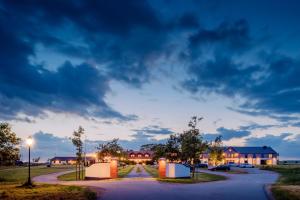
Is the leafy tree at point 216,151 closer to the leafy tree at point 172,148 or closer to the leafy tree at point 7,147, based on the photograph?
the leafy tree at point 172,148

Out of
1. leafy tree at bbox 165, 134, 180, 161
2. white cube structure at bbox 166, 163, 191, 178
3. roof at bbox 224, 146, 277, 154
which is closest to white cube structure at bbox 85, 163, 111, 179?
white cube structure at bbox 166, 163, 191, 178

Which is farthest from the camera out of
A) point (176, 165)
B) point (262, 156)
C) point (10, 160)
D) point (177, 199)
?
point (262, 156)

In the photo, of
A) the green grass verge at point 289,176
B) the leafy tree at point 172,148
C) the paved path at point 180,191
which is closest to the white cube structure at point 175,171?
the green grass verge at point 289,176

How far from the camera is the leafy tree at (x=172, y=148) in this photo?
259ft

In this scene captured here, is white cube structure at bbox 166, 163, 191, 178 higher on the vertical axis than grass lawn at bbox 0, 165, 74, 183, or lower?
higher

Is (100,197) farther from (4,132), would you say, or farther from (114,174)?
(114,174)

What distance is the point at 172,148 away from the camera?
268 ft

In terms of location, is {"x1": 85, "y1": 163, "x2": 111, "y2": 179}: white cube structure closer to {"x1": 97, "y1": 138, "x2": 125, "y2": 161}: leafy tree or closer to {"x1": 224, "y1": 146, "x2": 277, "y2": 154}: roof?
{"x1": 97, "y1": 138, "x2": 125, "y2": 161}: leafy tree

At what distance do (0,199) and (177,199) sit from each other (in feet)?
30.8

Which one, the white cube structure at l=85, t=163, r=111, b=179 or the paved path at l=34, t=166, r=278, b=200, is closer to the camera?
the paved path at l=34, t=166, r=278, b=200

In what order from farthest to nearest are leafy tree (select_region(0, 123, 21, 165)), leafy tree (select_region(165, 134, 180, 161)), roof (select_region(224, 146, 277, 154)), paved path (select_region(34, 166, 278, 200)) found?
1. roof (select_region(224, 146, 277, 154))
2. leafy tree (select_region(165, 134, 180, 161))
3. leafy tree (select_region(0, 123, 21, 165))
4. paved path (select_region(34, 166, 278, 200))

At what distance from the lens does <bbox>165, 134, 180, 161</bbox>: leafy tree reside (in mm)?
79062

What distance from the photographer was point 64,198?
1972cm

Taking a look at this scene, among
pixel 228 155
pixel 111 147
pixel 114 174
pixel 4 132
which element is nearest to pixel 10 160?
pixel 4 132
